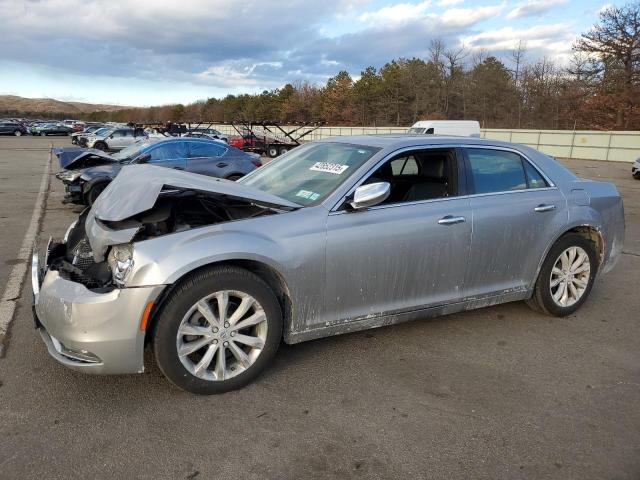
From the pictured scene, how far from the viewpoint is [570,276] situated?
15.0 feet

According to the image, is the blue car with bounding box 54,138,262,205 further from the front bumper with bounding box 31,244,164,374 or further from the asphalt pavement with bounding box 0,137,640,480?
the front bumper with bounding box 31,244,164,374

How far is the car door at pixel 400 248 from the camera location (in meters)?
3.37

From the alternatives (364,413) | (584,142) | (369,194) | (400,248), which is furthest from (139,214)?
(584,142)

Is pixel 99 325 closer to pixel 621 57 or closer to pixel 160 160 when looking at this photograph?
pixel 160 160

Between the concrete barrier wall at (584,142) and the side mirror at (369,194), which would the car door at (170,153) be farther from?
the concrete barrier wall at (584,142)

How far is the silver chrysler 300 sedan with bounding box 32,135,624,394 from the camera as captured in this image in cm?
289

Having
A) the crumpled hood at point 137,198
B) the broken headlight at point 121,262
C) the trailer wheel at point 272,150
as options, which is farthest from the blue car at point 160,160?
the trailer wheel at point 272,150

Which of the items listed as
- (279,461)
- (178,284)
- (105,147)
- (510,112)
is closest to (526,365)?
(279,461)

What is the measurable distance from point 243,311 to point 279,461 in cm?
92

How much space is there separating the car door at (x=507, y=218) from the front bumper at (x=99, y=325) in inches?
96.6

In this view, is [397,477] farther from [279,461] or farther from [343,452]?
[279,461]

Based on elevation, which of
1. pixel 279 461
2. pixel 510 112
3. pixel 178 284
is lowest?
pixel 279 461

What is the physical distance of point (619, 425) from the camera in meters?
2.91

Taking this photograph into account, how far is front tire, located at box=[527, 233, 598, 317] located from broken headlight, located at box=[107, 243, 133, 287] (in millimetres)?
3385
